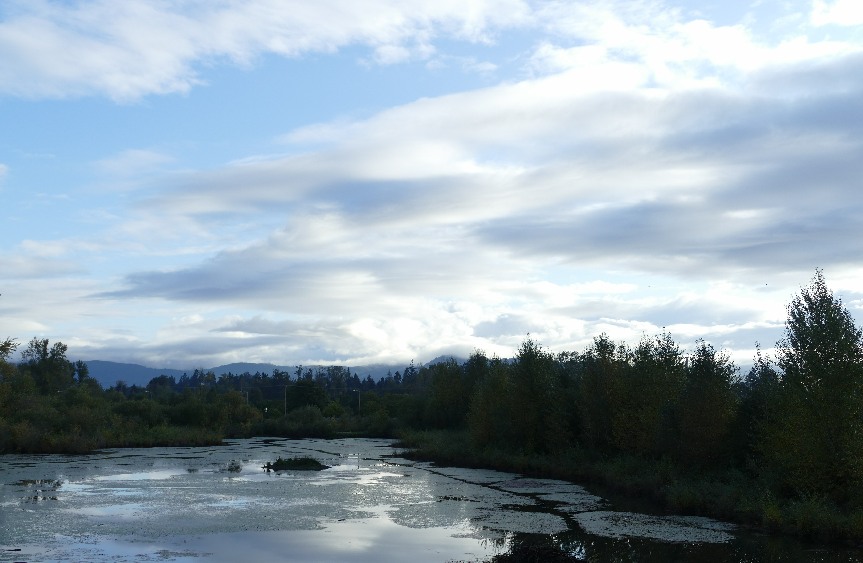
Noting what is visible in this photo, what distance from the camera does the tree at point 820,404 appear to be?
26234mm

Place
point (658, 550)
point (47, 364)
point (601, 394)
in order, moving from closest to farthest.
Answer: point (658, 550), point (601, 394), point (47, 364)

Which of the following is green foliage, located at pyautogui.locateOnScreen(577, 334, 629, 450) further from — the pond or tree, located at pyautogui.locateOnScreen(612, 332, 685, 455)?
the pond

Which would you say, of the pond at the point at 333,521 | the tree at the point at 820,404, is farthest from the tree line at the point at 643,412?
the pond at the point at 333,521

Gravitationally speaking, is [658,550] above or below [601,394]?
below

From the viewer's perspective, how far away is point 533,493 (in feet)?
113

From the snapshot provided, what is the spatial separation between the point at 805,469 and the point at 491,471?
21.7 metres

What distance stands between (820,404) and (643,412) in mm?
12340

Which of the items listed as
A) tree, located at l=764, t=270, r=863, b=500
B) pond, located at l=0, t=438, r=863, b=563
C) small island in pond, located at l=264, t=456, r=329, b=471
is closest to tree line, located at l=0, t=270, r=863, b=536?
tree, located at l=764, t=270, r=863, b=500

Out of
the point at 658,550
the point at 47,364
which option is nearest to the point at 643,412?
the point at 658,550

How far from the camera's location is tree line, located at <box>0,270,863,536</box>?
88.2 ft

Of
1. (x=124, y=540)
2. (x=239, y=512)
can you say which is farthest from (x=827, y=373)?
(x=124, y=540)

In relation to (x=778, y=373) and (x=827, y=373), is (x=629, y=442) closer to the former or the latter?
(x=778, y=373)

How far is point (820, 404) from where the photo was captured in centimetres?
2700

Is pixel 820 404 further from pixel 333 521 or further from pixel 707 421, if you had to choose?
pixel 333 521
